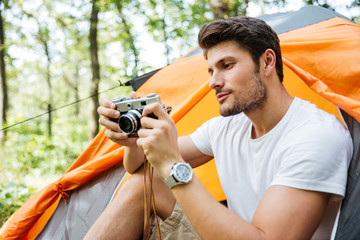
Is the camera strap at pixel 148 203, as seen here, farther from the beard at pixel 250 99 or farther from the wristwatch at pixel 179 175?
the beard at pixel 250 99

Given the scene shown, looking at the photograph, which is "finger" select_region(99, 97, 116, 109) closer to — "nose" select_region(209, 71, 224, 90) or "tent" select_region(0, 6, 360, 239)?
"nose" select_region(209, 71, 224, 90)

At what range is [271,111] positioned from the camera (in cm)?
117

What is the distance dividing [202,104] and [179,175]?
1.25 meters

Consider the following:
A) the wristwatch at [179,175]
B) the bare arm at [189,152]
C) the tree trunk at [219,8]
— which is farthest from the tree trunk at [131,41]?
the wristwatch at [179,175]

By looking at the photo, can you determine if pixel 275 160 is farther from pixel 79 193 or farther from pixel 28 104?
pixel 28 104

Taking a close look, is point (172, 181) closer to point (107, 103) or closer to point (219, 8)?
point (107, 103)

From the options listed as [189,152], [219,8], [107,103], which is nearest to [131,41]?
[219,8]

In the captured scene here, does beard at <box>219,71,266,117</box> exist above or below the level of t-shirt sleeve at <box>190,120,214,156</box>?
above

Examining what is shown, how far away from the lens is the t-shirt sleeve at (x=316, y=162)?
35.0 inches

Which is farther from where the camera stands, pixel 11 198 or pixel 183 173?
pixel 11 198

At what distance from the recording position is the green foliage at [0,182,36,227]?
2.50 m

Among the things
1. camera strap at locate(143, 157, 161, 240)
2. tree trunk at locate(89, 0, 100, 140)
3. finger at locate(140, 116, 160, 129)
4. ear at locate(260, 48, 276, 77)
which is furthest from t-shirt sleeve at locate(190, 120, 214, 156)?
tree trunk at locate(89, 0, 100, 140)

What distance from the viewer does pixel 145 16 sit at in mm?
8109

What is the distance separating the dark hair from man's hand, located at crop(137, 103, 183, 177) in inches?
16.6
